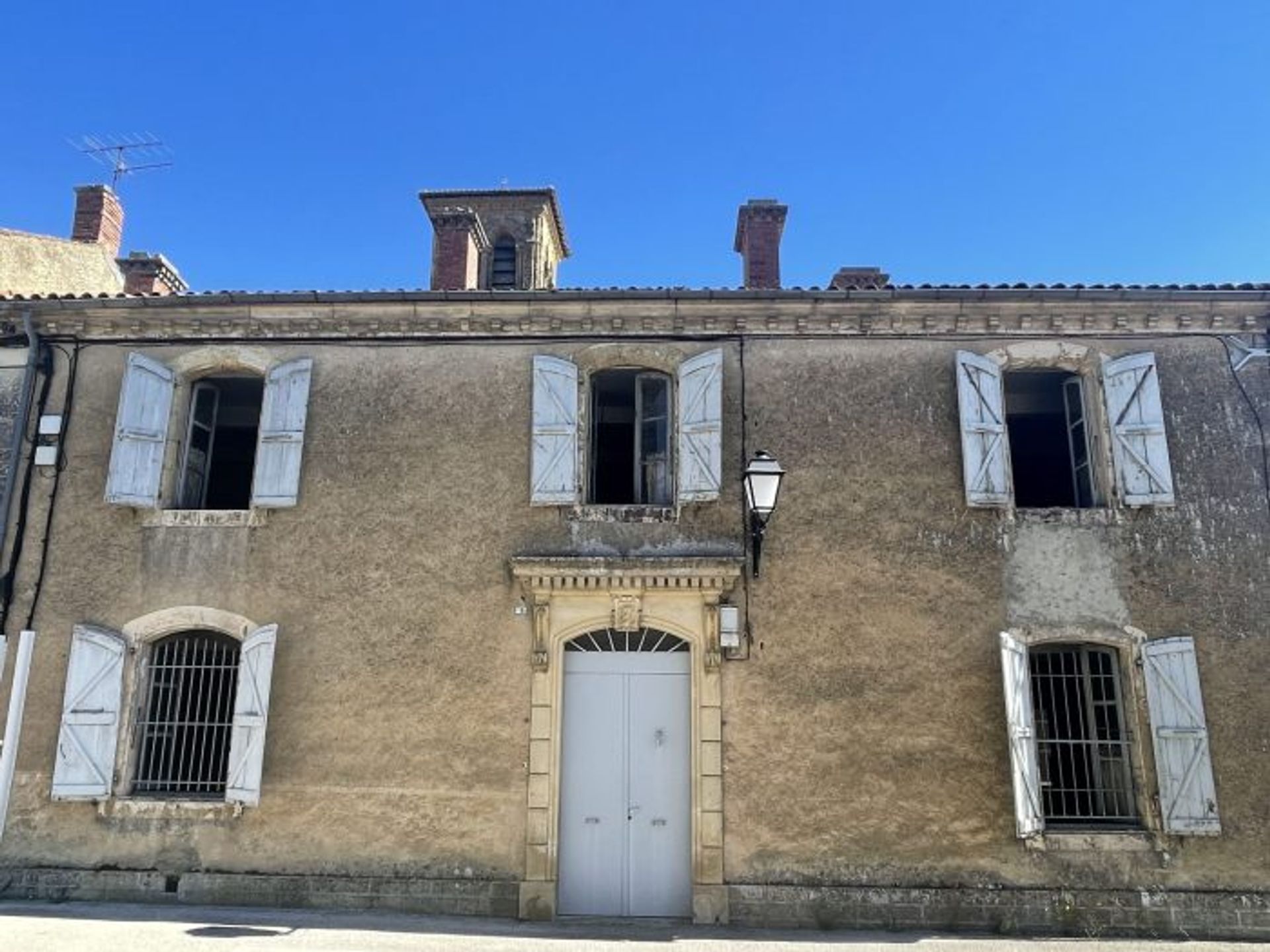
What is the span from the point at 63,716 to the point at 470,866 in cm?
409

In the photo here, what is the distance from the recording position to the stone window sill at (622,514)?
8.70 meters

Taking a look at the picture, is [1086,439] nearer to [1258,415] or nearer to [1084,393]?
[1084,393]

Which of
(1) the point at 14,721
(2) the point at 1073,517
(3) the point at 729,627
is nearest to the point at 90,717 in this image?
(1) the point at 14,721

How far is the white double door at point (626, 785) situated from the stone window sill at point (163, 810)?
3112 mm

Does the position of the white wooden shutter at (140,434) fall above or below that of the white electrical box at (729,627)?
above

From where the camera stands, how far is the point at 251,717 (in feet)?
27.0

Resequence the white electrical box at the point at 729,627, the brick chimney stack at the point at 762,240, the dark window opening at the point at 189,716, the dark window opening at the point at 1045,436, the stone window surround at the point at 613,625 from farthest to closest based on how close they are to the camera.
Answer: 1. the brick chimney stack at the point at 762,240
2. the dark window opening at the point at 1045,436
3. the dark window opening at the point at 189,716
4. the white electrical box at the point at 729,627
5. the stone window surround at the point at 613,625

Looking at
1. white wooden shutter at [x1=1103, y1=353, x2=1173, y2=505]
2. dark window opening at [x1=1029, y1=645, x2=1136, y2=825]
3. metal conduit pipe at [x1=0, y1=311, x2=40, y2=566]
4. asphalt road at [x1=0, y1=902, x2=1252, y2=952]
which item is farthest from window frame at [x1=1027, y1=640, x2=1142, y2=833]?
metal conduit pipe at [x1=0, y1=311, x2=40, y2=566]

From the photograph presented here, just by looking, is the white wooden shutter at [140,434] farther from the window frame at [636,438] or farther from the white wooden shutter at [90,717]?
the window frame at [636,438]

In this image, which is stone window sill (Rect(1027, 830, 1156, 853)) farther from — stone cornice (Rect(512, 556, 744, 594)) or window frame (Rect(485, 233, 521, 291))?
window frame (Rect(485, 233, 521, 291))

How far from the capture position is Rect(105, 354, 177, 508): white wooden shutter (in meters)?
8.85

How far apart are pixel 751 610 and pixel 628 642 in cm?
123

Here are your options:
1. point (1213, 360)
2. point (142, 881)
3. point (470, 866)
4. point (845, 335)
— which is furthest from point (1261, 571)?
point (142, 881)

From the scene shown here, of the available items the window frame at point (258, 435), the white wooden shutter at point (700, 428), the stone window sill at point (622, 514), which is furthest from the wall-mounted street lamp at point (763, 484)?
the window frame at point (258, 435)
